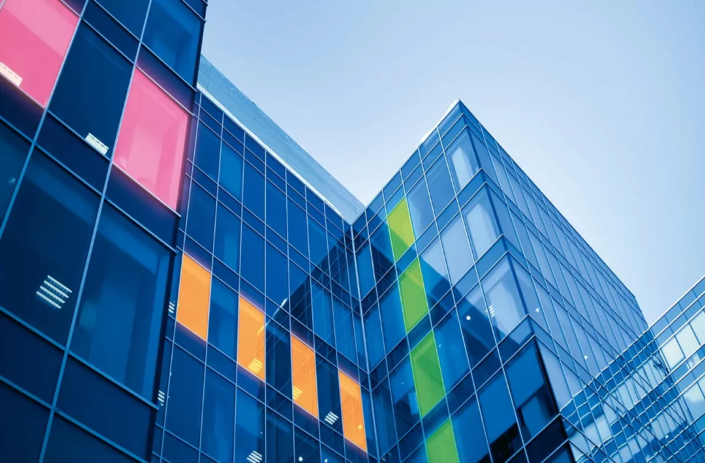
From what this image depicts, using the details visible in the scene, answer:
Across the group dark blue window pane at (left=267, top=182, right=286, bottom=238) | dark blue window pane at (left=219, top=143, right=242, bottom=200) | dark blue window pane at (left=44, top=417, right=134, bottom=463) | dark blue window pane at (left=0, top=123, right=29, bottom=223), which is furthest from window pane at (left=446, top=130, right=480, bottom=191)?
dark blue window pane at (left=44, top=417, right=134, bottom=463)

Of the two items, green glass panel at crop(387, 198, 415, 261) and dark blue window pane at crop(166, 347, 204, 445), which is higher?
green glass panel at crop(387, 198, 415, 261)

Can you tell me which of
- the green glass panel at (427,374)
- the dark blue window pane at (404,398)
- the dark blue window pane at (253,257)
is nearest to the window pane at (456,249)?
the green glass panel at (427,374)


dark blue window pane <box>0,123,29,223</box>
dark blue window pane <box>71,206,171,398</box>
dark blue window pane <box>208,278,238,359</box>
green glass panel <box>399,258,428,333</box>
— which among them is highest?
green glass panel <box>399,258,428,333</box>

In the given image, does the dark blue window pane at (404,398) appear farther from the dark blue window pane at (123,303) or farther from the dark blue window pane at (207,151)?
the dark blue window pane at (123,303)

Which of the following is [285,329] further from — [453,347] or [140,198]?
[140,198]

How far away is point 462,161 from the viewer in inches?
1222

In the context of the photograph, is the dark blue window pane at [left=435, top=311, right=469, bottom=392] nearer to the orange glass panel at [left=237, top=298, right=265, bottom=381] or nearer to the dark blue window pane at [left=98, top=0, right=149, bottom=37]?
the orange glass panel at [left=237, top=298, right=265, bottom=381]

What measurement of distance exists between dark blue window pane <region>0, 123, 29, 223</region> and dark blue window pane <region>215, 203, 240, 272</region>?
44.7 ft

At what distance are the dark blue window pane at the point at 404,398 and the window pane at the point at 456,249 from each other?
13.7 ft

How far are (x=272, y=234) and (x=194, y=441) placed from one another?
458 inches

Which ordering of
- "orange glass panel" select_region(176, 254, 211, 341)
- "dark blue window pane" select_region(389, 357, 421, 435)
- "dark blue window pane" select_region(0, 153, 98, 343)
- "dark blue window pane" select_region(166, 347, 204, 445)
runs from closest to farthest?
"dark blue window pane" select_region(0, 153, 98, 343)
"dark blue window pane" select_region(166, 347, 204, 445)
"orange glass panel" select_region(176, 254, 211, 341)
"dark blue window pane" select_region(389, 357, 421, 435)

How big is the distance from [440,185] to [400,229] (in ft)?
9.70

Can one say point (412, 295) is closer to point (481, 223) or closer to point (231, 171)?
point (481, 223)

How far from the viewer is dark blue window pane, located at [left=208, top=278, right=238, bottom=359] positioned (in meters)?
23.0
